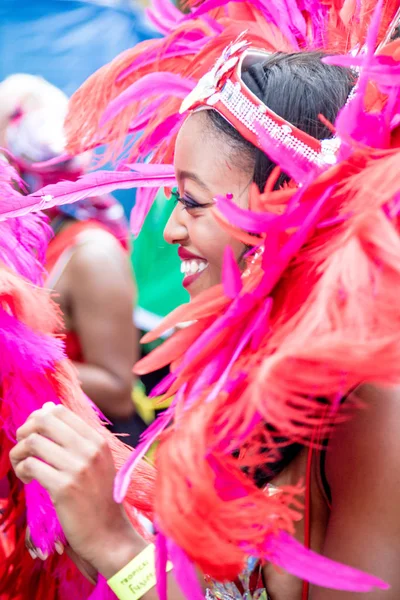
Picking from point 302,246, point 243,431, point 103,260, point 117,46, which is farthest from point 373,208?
point 117,46

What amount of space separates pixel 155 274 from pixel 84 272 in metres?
1.29

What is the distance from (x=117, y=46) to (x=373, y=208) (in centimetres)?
306

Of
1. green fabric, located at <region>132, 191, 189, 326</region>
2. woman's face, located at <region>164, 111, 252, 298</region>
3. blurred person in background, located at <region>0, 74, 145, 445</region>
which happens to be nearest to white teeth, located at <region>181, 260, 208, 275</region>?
woman's face, located at <region>164, 111, 252, 298</region>

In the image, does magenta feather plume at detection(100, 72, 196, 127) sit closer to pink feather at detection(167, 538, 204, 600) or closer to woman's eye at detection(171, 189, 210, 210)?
woman's eye at detection(171, 189, 210, 210)

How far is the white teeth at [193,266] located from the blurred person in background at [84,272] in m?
1.27

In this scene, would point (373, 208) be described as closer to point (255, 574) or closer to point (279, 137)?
point (279, 137)

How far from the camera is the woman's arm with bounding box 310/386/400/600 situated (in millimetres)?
963

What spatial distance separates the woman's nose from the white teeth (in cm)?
3

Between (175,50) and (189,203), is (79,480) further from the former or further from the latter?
(175,50)

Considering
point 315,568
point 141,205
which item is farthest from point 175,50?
point 315,568

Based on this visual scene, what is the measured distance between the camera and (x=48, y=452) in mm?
1174

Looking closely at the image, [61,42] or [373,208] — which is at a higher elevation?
[373,208]

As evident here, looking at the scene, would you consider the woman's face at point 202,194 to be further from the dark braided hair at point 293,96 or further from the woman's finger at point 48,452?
the woman's finger at point 48,452

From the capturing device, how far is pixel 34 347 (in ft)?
4.51
